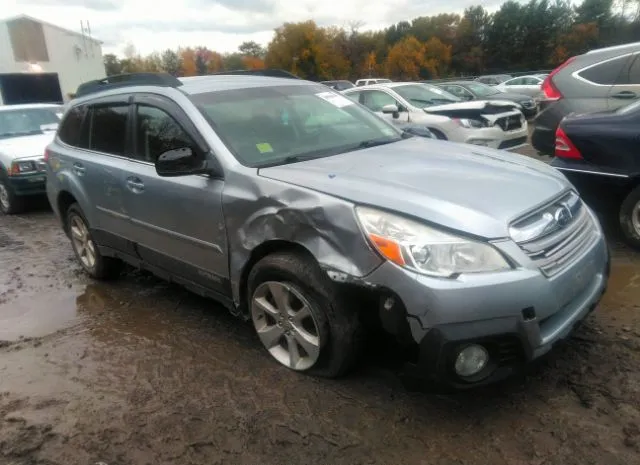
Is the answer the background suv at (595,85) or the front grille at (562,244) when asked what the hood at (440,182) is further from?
the background suv at (595,85)

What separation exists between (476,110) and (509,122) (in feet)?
1.92

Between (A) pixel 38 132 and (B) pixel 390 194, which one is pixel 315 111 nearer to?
(B) pixel 390 194

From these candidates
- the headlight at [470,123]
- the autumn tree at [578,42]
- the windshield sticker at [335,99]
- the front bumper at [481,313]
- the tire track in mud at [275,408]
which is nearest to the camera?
the front bumper at [481,313]

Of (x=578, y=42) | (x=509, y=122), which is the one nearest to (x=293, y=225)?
(x=509, y=122)

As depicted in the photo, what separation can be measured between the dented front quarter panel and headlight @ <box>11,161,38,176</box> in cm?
647

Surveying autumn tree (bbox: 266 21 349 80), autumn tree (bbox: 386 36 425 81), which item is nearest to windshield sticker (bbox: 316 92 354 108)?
autumn tree (bbox: 386 36 425 81)

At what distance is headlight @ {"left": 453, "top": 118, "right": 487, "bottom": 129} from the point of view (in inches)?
333

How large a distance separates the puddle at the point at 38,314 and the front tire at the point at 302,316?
2.00 metres

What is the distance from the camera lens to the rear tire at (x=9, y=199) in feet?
27.3

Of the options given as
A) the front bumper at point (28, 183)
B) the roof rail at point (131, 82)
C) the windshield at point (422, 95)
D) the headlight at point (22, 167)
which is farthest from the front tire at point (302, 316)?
the windshield at point (422, 95)

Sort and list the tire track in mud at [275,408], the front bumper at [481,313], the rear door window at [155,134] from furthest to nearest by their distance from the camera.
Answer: the rear door window at [155,134] < the tire track in mud at [275,408] < the front bumper at [481,313]

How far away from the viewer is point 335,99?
4195 millimetres

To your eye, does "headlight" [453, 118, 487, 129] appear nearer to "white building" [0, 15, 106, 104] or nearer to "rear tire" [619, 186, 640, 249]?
"rear tire" [619, 186, 640, 249]

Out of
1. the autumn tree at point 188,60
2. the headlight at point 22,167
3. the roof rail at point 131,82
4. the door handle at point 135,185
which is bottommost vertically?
the autumn tree at point 188,60
